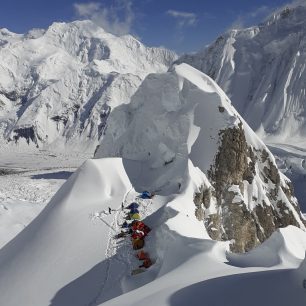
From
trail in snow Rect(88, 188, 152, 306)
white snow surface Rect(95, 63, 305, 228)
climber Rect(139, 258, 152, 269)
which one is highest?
white snow surface Rect(95, 63, 305, 228)

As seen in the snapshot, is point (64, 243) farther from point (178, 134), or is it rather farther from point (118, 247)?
point (178, 134)

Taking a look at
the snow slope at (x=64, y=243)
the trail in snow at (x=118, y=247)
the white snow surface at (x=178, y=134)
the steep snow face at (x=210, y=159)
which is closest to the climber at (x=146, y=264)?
the trail in snow at (x=118, y=247)

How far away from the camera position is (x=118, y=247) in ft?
80.3

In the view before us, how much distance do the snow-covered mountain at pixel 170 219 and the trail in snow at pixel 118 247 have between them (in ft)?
0.21

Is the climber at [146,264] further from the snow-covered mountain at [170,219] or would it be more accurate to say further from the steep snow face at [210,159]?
the steep snow face at [210,159]

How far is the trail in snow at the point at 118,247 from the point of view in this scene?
21.9 metres

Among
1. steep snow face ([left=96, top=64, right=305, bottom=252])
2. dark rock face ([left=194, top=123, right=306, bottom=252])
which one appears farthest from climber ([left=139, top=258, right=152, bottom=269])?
dark rock face ([left=194, top=123, right=306, bottom=252])

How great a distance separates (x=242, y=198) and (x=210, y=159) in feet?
13.0

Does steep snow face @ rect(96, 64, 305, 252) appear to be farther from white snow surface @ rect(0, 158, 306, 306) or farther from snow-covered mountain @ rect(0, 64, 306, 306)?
white snow surface @ rect(0, 158, 306, 306)

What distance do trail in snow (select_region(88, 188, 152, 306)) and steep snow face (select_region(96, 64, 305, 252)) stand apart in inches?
140

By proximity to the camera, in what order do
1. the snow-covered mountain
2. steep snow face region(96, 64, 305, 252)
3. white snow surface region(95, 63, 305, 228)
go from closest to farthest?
the snow-covered mountain < steep snow face region(96, 64, 305, 252) < white snow surface region(95, 63, 305, 228)

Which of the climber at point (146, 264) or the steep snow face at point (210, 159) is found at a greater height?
the steep snow face at point (210, 159)

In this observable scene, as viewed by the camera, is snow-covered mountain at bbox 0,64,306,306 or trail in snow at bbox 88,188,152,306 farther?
trail in snow at bbox 88,188,152,306

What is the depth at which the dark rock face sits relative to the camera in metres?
33.6
